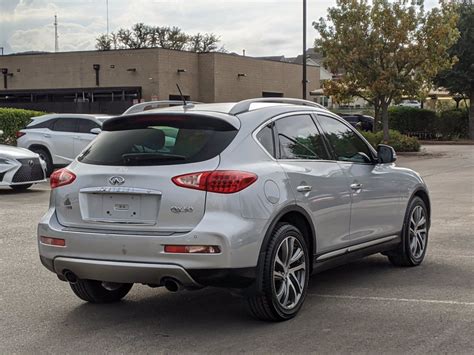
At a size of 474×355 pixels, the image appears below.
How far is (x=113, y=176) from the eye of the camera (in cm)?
539

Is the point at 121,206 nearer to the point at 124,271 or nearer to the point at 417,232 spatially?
the point at 124,271

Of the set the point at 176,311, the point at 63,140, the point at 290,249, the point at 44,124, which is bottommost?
the point at 176,311

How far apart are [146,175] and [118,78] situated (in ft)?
126

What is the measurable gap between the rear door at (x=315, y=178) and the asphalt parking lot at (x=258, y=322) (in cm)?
63

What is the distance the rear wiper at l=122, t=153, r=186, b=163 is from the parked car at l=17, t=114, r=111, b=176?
45.8 ft

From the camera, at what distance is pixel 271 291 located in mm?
5352

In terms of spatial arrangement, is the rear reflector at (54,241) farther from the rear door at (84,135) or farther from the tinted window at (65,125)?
the tinted window at (65,125)

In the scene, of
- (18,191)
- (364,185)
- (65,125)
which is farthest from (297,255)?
(65,125)

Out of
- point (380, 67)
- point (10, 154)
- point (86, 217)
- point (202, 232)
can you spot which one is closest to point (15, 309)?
point (86, 217)

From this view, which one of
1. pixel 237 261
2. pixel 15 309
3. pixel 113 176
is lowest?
pixel 15 309

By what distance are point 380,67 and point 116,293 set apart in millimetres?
25526

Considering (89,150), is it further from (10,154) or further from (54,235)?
(10,154)

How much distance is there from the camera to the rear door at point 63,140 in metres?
19.4

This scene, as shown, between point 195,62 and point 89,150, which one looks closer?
point 89,150
